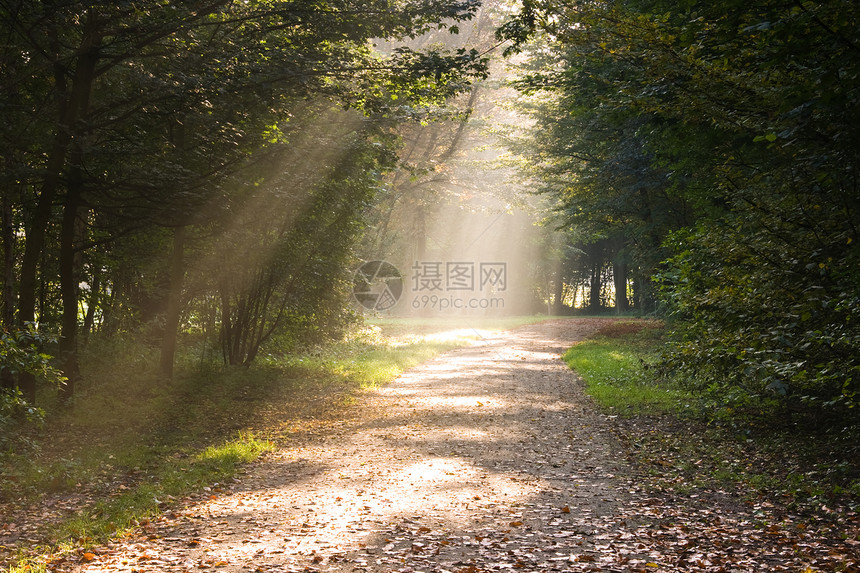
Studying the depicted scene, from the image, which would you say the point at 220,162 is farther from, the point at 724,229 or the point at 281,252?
the point at 724,229

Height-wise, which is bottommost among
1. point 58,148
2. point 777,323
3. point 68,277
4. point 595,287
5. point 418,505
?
point 418,505

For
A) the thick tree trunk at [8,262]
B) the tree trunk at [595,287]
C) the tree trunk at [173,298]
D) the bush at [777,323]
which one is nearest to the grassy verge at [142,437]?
the tree trunk at [173,298]

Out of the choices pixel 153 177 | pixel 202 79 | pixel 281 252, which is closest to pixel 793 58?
pixel 202 79

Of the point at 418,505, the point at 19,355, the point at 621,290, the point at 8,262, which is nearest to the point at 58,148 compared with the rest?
the point at 8,262

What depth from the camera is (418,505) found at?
6738mm

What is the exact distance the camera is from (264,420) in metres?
11.5

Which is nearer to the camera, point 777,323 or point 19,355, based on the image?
point 19,355

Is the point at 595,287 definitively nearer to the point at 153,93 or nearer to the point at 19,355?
the point at 153,93

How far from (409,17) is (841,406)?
7932 millimetres

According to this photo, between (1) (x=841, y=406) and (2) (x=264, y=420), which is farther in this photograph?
(2) (x=264, y=420)

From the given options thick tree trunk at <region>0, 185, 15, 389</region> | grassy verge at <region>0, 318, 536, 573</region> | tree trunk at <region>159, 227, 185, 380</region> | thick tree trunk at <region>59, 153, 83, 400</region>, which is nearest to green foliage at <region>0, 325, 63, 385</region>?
grassy verge at <region>0, 318, 536, 573</region>

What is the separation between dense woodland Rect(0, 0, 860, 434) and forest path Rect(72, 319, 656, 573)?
6.81 feet

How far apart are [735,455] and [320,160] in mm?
9216

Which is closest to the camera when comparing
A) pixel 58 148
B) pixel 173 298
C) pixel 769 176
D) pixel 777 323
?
pixel 777 323
